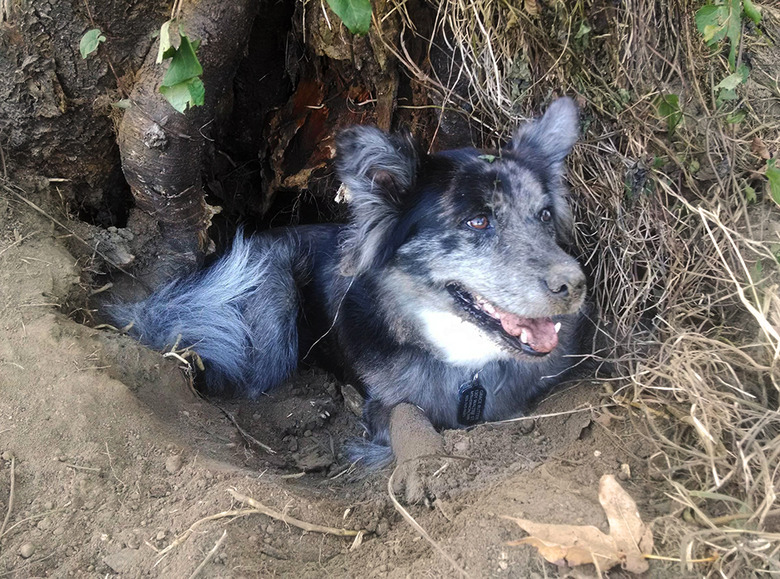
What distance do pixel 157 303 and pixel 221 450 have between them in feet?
3.53

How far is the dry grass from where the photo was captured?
7.94ft

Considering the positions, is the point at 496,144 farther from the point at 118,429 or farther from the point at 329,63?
the point at 118,429

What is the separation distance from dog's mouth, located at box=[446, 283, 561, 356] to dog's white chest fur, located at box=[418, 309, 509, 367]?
0.08 meters

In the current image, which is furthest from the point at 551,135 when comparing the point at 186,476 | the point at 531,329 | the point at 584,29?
the point at 186,476

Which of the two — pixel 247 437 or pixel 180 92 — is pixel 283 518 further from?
pixel 180 92

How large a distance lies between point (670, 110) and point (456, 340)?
144cm

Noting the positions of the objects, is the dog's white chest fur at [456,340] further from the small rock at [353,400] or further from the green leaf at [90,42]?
the green leaf at [90,42]

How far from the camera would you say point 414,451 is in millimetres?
2771

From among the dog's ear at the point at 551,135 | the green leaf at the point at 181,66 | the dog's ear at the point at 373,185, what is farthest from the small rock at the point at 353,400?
the green leaf at the point at 181,66

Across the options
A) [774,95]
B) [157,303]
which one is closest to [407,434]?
[157,303]

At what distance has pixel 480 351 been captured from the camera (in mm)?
3074

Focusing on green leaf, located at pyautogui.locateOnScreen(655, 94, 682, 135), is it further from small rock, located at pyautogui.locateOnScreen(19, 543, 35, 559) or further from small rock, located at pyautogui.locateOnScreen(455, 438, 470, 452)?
small rock, located at pyautogui.locateOnScreen(19, 543, 35, 559)

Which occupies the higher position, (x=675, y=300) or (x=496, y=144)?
(x=496, y=144)

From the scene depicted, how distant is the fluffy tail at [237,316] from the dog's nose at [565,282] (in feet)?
5.81
